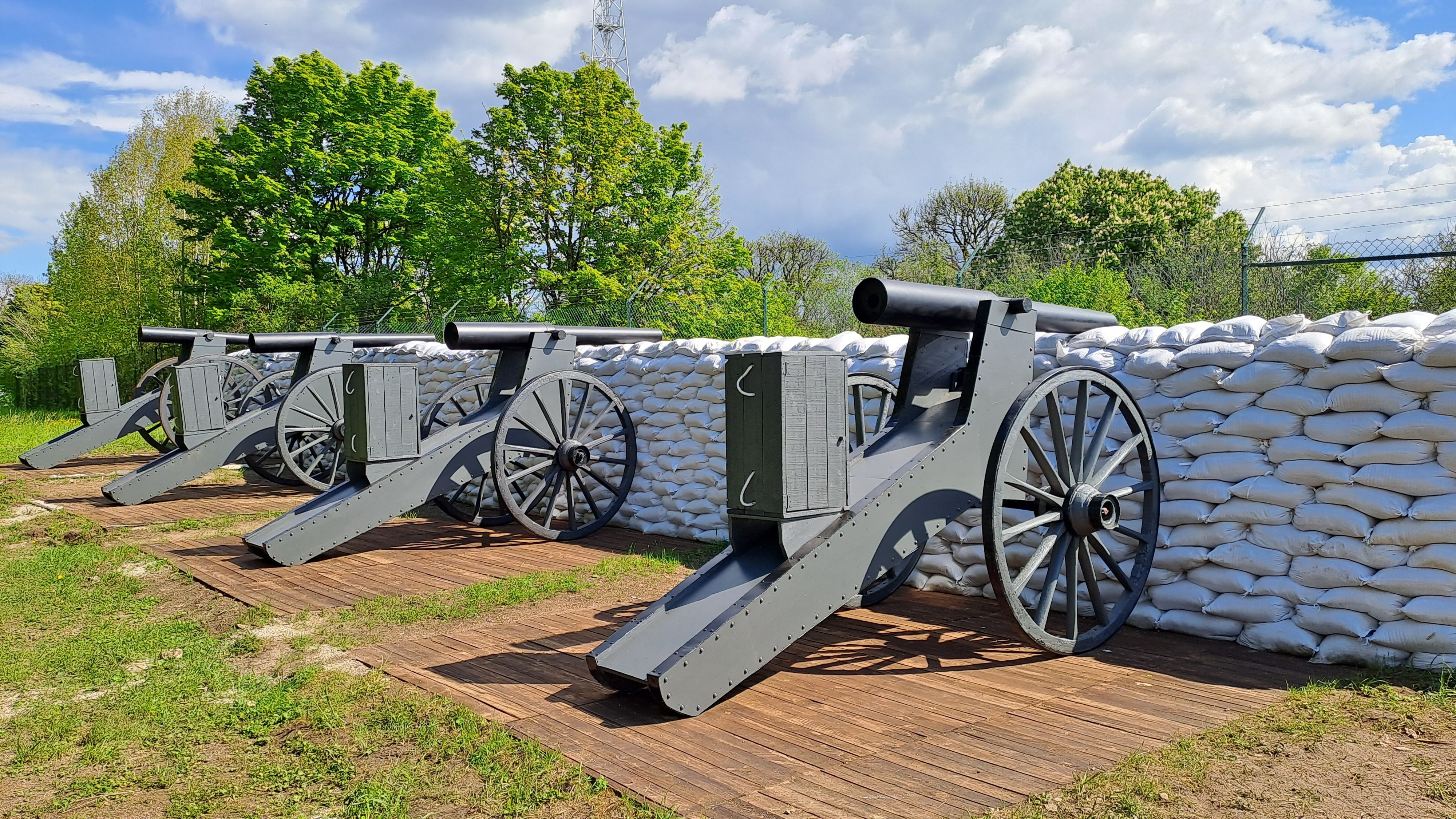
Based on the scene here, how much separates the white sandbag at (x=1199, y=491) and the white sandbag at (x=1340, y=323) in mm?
662

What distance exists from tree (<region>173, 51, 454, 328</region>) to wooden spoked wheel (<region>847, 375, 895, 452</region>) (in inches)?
734

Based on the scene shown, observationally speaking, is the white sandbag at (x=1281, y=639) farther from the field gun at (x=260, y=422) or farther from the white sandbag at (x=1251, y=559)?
the field gun at (x=260, y=422)

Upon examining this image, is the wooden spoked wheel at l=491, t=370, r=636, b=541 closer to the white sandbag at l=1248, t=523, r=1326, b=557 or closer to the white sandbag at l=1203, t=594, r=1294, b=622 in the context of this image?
the white sandbag at l=1203, t=594, r=1294, b=622

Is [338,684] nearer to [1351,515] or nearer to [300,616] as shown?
[300,616]

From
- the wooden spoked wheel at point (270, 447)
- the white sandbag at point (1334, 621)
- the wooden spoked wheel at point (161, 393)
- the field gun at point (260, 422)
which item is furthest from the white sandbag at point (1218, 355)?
the wooden spoked wheel at point (161, 393)

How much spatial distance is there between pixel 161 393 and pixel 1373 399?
36.0 ft

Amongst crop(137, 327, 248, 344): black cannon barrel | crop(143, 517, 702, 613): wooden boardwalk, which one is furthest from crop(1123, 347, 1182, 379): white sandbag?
crop(137, 327, 248, 344): black cannon barrel

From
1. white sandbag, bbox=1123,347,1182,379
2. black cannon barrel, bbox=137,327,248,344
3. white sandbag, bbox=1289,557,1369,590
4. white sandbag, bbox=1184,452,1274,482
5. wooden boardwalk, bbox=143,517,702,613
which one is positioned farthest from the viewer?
black cannon barrel, bbox=137,327,248,344

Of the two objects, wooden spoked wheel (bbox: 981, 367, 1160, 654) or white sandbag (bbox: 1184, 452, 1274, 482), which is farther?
white sandbag (bbox: 1184, 452, 1274, 482)

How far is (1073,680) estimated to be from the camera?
3535 millimetres

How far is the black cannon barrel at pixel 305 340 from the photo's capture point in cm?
870

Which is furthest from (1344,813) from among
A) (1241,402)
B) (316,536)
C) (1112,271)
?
(1112,271)

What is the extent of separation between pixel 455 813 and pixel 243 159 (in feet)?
76.3

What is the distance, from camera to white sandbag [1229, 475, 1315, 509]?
3730 millimetres
